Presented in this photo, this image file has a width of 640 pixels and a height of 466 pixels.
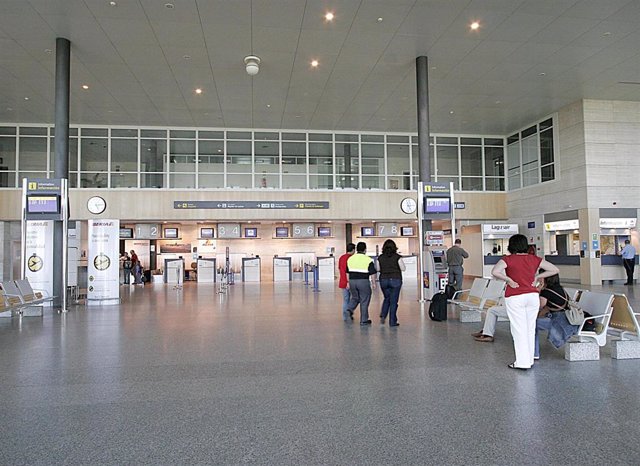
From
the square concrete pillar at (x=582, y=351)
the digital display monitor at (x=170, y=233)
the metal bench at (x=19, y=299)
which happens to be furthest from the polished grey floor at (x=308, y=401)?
the digital display monitor at (x=170, y=233)

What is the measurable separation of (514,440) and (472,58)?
12.4 metres

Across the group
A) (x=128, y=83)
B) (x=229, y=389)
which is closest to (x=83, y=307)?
(x=128, y=83)

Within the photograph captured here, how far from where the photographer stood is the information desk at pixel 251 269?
23609mm

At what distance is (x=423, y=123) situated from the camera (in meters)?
13.0

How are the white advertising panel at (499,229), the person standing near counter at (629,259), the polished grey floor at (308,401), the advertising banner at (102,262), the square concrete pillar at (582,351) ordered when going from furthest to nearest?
the white advertising panel at (499,229)
the person standing near counter at (629,259)
the advertising banner at (102,262)
the square concrete pillar at (582,351)
the polished grey floor at (308,401)

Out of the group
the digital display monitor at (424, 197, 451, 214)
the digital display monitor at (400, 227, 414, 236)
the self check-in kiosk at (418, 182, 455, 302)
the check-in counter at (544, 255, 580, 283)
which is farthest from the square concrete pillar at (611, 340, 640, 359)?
the digital display monitor at (400, 227, 414, 236)

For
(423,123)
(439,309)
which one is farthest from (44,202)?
(423,123)

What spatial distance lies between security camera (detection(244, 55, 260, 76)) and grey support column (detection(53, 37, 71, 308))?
460 cm

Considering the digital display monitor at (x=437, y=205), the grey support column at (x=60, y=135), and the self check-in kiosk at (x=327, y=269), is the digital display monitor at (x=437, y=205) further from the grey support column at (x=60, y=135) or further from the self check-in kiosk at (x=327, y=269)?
the self check-in kiosk at (x=327, y=269)

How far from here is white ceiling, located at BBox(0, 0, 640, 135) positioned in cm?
1065

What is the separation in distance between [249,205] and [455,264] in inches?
428

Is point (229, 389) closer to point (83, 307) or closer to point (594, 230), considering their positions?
point (83, 307)

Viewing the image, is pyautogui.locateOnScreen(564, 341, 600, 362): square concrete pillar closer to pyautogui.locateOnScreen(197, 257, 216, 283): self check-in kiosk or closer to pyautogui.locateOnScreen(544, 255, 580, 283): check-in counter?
pyautogui.locateOnScreen(544, 255, 580, 283): check-in counter

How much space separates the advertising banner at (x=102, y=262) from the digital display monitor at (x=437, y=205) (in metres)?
8.45
